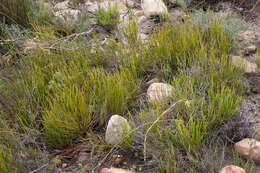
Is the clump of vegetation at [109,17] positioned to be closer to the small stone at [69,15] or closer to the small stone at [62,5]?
the small stone at [69,15]

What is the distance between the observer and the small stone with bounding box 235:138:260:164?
1729 mm

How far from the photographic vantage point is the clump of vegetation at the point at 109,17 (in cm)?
353

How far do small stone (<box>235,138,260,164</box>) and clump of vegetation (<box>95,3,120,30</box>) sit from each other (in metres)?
2.24

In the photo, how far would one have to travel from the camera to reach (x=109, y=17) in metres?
3.54

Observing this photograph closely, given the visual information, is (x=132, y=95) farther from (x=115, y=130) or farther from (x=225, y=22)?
(x=225, y=22)

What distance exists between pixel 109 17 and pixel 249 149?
243 cm

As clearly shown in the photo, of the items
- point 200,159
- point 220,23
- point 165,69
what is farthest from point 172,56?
point 200,159

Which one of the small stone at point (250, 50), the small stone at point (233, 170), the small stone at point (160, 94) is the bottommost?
the small stone at point (233, 170)

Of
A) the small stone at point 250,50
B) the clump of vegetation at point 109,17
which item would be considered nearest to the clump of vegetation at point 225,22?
the small stone at point 250,50

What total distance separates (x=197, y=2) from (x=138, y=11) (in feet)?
2.86

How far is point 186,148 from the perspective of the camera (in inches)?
70.4

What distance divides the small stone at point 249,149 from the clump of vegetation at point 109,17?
2.24 meters

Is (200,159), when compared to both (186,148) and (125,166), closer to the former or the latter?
(186,148)

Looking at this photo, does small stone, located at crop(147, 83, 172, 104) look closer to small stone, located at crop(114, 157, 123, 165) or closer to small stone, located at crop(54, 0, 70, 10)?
small stone, located at crop(114, 157, 123, 165)
